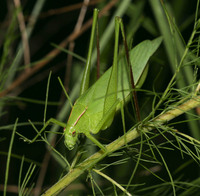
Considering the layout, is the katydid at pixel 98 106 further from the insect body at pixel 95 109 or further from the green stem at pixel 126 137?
the green stem at pixel 126 137

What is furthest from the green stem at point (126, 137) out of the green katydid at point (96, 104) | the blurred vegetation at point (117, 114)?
the green katydid at point (96, 104)

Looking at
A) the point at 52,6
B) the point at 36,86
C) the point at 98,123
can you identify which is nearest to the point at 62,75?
the point at 36,86

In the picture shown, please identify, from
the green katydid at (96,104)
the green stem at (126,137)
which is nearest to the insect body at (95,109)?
the green katydid at (96,104)

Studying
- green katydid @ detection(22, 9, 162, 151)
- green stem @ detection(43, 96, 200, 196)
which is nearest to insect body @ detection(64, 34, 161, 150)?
green katydid @ detection(22, 9, 162, 151)

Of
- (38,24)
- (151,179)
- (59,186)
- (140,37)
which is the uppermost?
(38,24)

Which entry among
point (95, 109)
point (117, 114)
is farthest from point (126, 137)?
point (117, 114)

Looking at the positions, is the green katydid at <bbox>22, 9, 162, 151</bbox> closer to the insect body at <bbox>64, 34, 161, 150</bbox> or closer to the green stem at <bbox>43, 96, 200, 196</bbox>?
the insect body at <bbox>64, 34, 161, 150</bbox>

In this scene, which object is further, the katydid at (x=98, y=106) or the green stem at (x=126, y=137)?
the katydid at (x=98, y=106)

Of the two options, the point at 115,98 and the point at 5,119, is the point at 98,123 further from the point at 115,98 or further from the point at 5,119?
the point at 5,119
